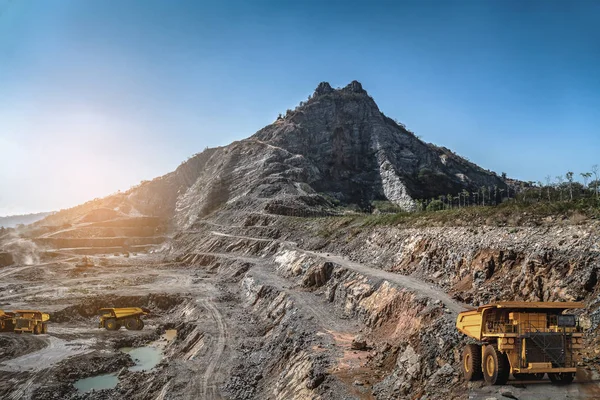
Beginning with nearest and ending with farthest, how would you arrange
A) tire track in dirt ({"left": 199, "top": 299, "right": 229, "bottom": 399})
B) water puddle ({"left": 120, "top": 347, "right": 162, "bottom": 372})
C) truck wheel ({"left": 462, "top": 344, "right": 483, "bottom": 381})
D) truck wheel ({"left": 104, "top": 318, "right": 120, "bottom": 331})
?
truck wheel ({"left": 462, "top": 344, "right": 483, "bottom": 381})
tire track in dirt ({"left": 199, "top": 299, "right": 229, "bottom": 399})
water puddle ({"left": 120, "top": 347, "right": 162, "bottom": 372})
truck wheel ({"left": 104, "top": 318, "right": 120, "bottom": 331})

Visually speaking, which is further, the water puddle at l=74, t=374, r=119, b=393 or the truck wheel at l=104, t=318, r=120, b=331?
the truck wheel at l=104, t=318, r=120, b=331

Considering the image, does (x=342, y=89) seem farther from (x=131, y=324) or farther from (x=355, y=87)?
(x=131, y=324)

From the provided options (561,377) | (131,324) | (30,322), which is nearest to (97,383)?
(131,324)

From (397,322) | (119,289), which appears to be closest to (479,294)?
(397,322)

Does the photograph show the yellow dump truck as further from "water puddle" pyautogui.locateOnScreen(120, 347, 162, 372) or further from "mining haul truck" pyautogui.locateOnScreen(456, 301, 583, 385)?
"mining haul truck" pyautogui.locateOnScreen(456, 301, 583, 385)

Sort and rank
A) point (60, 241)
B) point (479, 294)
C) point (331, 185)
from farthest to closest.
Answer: point (331, 185)
point (60, 241)
point (479, 294)

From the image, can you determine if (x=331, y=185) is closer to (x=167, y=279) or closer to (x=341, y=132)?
(x=341, y=132)

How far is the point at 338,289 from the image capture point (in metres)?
35.2

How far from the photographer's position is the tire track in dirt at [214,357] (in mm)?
24219

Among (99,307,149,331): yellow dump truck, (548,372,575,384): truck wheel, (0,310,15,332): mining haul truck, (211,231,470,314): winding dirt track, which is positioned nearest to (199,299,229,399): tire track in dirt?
(99,307,149,331): yellow dump truck

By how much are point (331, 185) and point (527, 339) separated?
112616 mm

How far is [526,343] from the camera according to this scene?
1291cm

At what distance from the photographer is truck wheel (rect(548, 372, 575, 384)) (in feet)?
43.3

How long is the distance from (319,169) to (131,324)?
9221 cm
